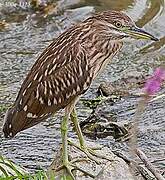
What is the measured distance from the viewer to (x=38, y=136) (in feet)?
20.8

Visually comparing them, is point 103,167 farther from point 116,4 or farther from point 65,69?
point 116,4

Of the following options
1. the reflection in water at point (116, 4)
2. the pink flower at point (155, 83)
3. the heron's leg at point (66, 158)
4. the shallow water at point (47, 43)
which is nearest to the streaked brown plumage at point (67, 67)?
the heron's leg at point (66, 158)

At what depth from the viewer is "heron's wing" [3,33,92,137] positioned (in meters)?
4.45

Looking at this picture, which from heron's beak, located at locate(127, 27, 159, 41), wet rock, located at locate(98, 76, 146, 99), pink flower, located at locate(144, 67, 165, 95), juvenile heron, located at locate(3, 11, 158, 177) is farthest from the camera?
wet rock, located at locate(98, 76, 146, 99)

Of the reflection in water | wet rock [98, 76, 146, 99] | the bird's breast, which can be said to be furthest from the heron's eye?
the reflection in water

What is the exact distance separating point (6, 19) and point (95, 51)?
195 inches

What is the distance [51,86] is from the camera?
14.8 ft

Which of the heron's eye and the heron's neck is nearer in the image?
the heron's eye

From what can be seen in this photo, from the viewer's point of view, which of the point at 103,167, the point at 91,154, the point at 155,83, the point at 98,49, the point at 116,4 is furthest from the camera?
the point at 116,4

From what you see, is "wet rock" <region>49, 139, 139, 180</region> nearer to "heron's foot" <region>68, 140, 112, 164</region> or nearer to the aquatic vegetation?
"heron's foot" <region>68, 140, 112, 164</region>

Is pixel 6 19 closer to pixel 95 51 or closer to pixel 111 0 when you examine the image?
pixel 111 0

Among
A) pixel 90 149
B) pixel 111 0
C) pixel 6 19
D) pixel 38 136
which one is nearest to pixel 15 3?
pixel 6 19

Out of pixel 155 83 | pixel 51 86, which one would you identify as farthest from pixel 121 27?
pixel 155 83

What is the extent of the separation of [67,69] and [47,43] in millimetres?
4064
